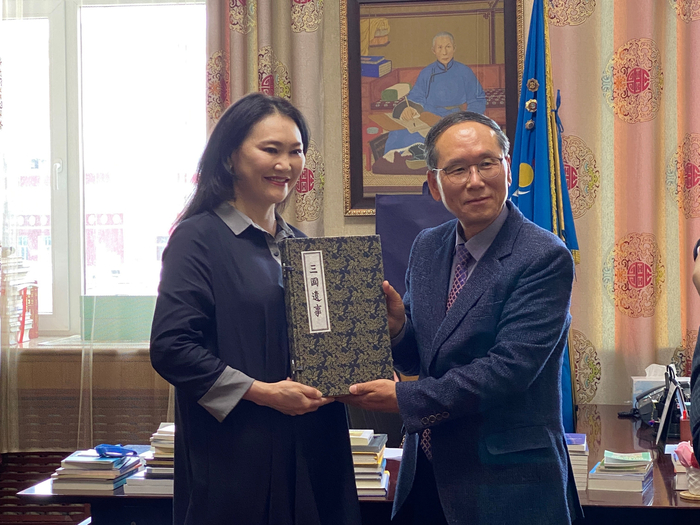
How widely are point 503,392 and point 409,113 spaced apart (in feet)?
7.41

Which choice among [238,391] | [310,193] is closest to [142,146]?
[310,193]

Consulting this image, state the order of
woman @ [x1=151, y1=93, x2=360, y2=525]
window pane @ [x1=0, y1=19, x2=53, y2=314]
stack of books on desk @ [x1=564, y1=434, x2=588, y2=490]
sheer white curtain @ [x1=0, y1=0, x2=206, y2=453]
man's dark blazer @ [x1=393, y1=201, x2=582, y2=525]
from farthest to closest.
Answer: window pane @ [x1=0, y1=19, x2=53, y2=314] → sheer white curtain @ [x1=0, y1=0, x2=206, y2=453] → stack of books on desk @ [x1=564, y1=434, x2=588, y2=490] → woman @ [x1=151, y1=93, x2=360, y2=525] → man's dark blazer @ [x1=393, y1=201, x2=582, y2=525]

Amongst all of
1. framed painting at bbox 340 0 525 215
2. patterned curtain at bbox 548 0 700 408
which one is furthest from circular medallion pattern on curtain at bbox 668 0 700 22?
framed painting at bbox 340 0 525 215

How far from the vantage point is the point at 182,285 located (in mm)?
1476

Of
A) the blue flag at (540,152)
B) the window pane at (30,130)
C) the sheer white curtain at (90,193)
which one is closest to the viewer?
the blue flag at (540,152)

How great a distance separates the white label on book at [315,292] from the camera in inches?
59.6

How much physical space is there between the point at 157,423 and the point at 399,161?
1682 millimetres

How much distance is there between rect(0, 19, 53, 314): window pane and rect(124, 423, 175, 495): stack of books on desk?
1921 mm

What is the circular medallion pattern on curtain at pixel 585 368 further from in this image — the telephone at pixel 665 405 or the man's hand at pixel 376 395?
the man's hand at pixel 376 395

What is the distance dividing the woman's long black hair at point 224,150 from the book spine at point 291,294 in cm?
23

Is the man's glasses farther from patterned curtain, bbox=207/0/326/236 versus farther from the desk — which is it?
patterned curtain, bbox=207/0/326/236

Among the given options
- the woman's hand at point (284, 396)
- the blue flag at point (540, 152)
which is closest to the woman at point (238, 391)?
the woman's hand at point (284, 396)

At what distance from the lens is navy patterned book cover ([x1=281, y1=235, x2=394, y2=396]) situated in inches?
59.3

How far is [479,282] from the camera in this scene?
1420 millimetres
